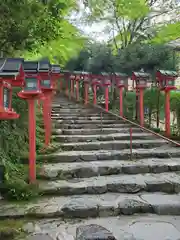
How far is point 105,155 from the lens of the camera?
710cm

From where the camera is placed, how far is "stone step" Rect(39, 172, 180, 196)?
5.21 meters

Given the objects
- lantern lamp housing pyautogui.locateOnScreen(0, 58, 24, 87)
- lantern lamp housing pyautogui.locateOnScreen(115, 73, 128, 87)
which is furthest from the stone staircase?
lantern lamp housing pyautogui.locateOnScreen(115, 73, 128, 87)

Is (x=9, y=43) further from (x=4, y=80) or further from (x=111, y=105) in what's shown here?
(x=111, y=105)

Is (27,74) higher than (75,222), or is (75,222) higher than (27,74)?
(27,74)

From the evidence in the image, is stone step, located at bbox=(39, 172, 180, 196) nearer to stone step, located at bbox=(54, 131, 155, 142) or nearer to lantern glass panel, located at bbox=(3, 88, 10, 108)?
lantern glass panel, located at bbox=(3, 88, 10, 108)

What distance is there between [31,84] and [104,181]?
2539mm

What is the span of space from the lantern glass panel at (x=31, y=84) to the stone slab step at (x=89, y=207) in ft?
7.09

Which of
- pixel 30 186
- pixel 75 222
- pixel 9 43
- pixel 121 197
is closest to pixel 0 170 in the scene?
pixel 30 186

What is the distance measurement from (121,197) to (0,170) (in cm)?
240

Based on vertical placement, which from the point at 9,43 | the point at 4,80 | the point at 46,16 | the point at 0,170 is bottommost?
the point at 0,170

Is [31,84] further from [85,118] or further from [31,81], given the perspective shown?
[85,118]

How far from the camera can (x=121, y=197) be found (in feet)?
16.6

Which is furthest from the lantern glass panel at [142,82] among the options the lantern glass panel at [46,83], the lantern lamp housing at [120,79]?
the lantern glass panel at [46,83]

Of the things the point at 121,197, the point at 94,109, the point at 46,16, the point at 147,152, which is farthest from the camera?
the point at 94,109
